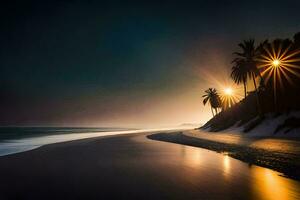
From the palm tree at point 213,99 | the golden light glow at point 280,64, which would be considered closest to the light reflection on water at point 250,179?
the golden light glow at point 280,64

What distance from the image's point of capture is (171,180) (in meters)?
13.0

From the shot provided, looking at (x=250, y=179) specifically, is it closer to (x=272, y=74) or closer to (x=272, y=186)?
(x=272, y=186)

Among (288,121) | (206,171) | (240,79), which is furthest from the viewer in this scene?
(240,79)

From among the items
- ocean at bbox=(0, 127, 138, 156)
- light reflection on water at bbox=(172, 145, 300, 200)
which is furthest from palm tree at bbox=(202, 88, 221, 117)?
light reflection on water at bbox=(172, 145, 300, 200)

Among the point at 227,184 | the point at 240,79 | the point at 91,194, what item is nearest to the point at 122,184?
the point at 91,194

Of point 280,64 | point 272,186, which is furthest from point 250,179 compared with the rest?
point 280,64

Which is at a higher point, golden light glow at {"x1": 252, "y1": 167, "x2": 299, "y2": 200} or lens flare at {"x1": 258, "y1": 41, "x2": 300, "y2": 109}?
lens flare at {"x1": 258, "y1": 41, "x2": 300, "y2": 109}

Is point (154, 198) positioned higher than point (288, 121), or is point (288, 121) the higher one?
point (288, 121)

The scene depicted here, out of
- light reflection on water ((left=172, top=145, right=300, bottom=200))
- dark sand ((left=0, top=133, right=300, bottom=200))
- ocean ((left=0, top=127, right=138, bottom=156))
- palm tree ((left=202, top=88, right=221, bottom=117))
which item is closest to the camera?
light reflection on water ((left=172, top=145, right=300, bottom=200))

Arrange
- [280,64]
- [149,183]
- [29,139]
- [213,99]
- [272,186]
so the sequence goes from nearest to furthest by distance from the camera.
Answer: [272,186] < [149,183] < [280,64] < [29,139] < [213,99]

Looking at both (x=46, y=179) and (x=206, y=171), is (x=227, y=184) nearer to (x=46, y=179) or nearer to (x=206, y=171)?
(x=206, y=171)

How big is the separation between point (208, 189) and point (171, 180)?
8.55 feet

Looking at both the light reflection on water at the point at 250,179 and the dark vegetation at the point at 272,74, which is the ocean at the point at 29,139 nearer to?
the light reflection on water at the point at 250,179

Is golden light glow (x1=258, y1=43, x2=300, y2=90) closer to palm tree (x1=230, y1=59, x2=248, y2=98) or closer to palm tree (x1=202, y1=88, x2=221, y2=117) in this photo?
palm tree (x1=230, y1=59, x2=248, y2=98)
